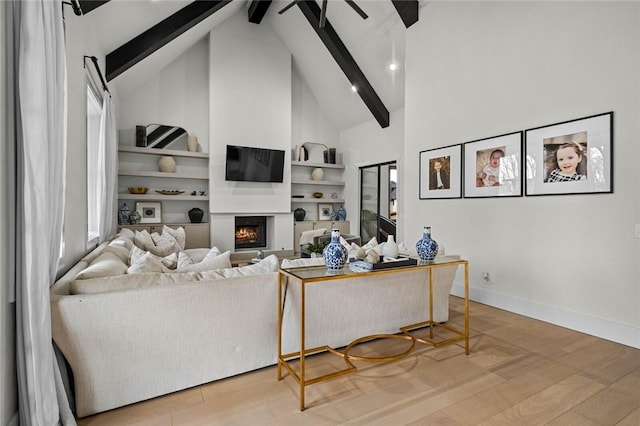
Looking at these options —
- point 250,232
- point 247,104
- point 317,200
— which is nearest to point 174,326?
point 250,232

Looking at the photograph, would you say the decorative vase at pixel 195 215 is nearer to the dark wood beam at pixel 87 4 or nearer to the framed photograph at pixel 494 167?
the dark wood beam at pixel 87 4

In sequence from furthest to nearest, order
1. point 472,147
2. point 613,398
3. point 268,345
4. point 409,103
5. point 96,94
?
point 409,103, point 472,147, point 96,94, point 268,345, point 613,398

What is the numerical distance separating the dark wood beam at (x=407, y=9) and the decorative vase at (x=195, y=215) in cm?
488

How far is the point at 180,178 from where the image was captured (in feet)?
21.0

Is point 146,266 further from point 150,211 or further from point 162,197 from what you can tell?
point 150,211

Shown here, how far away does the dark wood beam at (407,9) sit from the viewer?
4.65 m

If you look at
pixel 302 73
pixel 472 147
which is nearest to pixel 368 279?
pixel 472 147

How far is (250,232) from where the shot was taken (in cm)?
707

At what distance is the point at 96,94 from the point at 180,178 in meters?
2.82

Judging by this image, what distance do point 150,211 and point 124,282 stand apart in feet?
15.4

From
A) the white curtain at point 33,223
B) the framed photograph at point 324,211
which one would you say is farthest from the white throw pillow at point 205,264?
the framed photograph at point 324,211

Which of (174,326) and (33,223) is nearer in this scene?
(33,223)

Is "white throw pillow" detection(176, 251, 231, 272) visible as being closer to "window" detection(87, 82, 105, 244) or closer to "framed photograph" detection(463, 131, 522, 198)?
"window" detection(87, 82, 105, 244)

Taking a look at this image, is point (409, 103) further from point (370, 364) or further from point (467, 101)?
point (370, 364)
